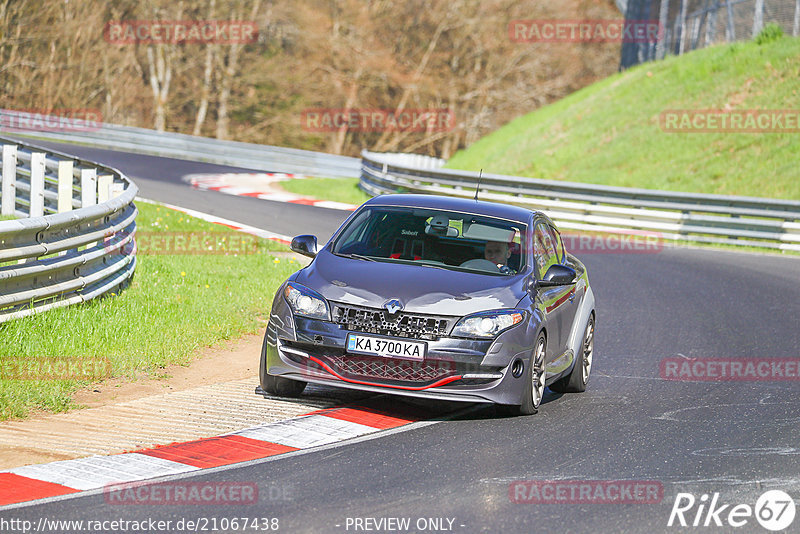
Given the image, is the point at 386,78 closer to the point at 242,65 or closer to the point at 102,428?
the point at 242,65

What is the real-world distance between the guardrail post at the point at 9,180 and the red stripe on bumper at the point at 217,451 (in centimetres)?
1166

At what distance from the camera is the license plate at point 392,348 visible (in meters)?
7.41

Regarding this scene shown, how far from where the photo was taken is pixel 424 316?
295 inches

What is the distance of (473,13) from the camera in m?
57.6

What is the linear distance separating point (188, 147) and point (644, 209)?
18786mm

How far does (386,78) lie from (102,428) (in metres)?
50.4

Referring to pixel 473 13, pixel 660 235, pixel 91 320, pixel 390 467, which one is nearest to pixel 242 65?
pixel 473 13

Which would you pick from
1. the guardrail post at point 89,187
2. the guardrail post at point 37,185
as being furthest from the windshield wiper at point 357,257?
the guardrail post at point 37,185
